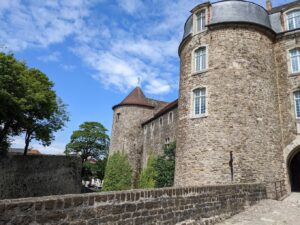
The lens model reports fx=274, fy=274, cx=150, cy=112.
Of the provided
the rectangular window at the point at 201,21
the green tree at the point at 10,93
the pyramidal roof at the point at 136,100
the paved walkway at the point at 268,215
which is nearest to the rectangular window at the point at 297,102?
the paved walkway at the point at 268,215

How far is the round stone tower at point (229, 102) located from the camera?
12.8 metres

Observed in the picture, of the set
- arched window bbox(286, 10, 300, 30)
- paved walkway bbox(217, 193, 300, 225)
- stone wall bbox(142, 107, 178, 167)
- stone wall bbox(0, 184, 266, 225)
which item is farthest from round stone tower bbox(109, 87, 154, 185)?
stone wall bbox(0, 184, 266, 225)

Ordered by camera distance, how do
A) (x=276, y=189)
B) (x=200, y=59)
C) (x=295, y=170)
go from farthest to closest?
1. (x=295, y=170)
2. (x=200, y=59)
3. (x=276, y=189)

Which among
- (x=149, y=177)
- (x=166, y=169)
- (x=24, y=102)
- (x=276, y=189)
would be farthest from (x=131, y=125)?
(x=276, y=189)

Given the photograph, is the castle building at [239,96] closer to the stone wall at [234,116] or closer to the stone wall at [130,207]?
the stone wall at [234,116]

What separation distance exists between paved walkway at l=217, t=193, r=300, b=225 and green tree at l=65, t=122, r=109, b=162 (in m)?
→ 33.2

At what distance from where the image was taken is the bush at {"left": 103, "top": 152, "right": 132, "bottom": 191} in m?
29.9

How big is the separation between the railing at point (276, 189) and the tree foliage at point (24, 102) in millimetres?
15009

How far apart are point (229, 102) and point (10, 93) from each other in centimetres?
1325

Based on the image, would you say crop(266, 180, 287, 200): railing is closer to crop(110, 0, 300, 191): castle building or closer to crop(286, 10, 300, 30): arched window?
crop(110, 0, 300, 191): castle building

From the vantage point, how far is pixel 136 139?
107 feet

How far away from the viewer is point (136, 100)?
113 feet

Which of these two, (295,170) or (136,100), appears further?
(136,100)

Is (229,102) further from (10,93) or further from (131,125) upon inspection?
(131,125)
